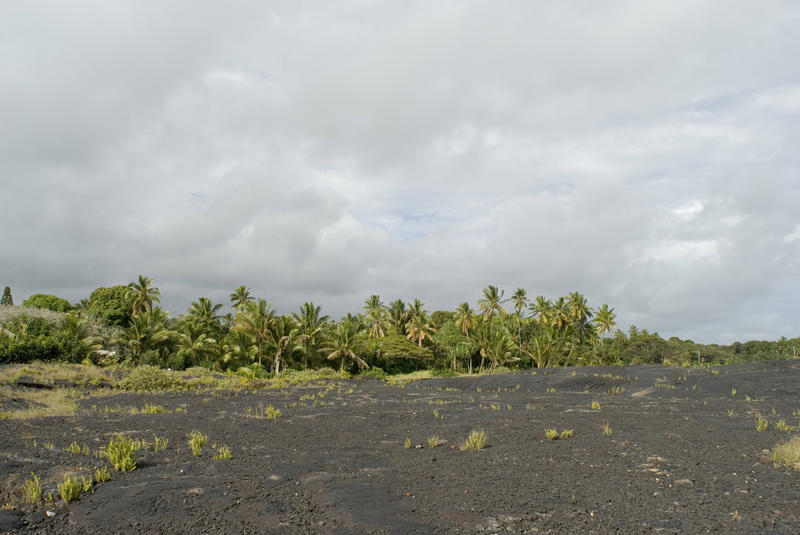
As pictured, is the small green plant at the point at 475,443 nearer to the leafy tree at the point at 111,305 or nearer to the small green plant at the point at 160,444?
the small green plant at the point at 160,444

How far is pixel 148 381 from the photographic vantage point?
29.4 meters

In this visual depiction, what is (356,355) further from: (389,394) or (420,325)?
(389,394)

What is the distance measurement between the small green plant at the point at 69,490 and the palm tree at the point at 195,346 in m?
41.4

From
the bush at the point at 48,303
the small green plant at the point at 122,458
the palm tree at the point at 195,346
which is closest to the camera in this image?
the small green plant at the point at 122,458

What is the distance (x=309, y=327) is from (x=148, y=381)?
22.5 m

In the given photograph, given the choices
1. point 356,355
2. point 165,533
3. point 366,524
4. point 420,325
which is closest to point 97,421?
point 165,533

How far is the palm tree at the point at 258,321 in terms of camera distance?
49000mm

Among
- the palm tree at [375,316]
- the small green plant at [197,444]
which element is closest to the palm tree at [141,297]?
the palm tree at [375,316]

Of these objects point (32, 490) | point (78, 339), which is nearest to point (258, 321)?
point (78, 339)

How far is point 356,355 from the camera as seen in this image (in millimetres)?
51812

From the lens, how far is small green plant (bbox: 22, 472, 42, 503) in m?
7.50

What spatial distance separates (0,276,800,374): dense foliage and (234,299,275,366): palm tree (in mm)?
102

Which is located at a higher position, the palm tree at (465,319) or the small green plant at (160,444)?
the palm tree at (465,319)

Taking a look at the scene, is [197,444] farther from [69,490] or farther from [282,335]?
[282,335]
